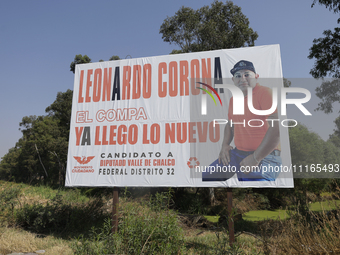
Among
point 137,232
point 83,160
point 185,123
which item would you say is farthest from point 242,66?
point 83,160

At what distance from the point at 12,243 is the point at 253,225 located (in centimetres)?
907

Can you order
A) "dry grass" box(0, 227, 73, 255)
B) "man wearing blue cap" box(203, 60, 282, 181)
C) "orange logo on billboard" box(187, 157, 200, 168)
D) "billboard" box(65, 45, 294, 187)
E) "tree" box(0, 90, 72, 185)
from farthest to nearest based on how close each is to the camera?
"tree" box(0, 90, 72, 185)
"orange logo on billboard" box(187, 157, 200, 168)
"billboard" box(65, 45, 294, 187)
"man wearing blue cap" box(203, 60, 282, 181)
"dry grass" box(0, 227, 73, 255)

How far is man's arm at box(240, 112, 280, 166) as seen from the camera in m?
7.03

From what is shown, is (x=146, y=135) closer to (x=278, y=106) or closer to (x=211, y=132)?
(x=211, y=132)

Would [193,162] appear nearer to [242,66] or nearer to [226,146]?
[226,146]

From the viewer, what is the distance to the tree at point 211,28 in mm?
19484

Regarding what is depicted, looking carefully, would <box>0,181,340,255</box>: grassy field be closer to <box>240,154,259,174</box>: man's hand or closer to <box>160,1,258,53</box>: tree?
<box>240,154,259,174</box>: man's hand

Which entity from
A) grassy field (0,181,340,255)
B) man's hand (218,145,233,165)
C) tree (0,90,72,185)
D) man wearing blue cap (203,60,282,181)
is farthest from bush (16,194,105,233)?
tree (0,90,72,185)

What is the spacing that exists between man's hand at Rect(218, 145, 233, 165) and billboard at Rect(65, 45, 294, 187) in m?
0.03

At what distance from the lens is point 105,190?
17.9 m

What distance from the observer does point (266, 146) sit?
279 inches

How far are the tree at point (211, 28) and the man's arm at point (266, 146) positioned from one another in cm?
1407

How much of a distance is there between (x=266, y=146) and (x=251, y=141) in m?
0.44

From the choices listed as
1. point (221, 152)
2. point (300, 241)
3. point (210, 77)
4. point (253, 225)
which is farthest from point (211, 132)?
point (253, 225)
